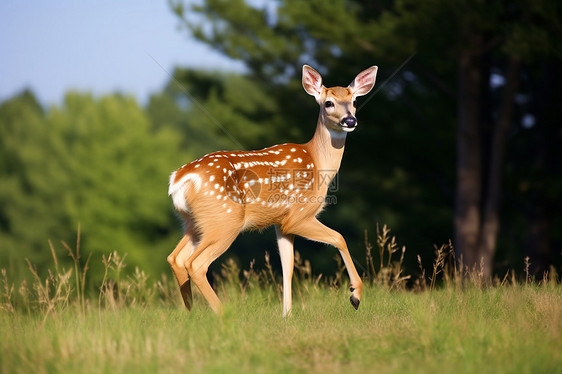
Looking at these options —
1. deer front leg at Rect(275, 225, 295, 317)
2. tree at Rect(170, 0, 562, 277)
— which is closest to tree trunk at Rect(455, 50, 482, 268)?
tree at Rect(170, 0, 562, 277)

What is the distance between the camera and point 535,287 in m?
6.02

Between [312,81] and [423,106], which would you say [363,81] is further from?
[423,106]

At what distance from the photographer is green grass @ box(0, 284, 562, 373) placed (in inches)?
144

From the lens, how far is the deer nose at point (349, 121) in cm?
552

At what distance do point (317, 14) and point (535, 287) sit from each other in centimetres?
723

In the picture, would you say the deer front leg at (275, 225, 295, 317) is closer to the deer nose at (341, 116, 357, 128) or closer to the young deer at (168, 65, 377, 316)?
the young deer at (168, 65, 377, 316)

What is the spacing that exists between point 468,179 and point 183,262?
283 inches

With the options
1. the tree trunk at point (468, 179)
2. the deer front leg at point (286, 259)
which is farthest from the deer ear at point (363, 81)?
the tree trunk at point (468, 179)

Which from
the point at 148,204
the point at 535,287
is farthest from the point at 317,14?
the point at 148,204

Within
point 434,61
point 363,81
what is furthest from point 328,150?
point 434,61

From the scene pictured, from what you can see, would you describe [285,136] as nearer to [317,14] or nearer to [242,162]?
[317,14]

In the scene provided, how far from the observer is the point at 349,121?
218 inches

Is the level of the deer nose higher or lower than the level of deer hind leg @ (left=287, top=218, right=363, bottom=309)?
higher

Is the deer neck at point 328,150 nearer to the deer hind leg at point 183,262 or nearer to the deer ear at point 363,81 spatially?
the deer ear at point 363,81
